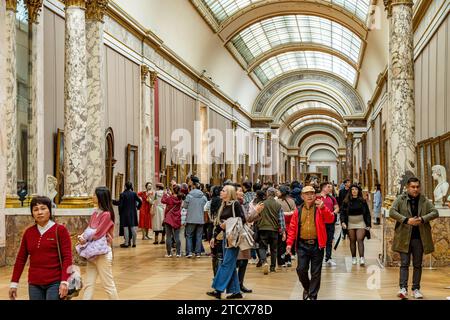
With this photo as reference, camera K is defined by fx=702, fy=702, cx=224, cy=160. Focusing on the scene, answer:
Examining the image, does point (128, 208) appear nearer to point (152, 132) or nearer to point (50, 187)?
point (50, 187)

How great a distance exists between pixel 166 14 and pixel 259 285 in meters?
15.7

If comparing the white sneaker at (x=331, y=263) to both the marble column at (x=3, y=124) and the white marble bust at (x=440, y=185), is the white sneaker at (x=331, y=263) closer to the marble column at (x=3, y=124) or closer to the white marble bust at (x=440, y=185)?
the white marble bust at (x=440, y=185)

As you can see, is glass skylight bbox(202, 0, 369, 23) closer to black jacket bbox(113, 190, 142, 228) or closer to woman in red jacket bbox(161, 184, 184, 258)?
black jacket bbox(113, 190, 142, 228)

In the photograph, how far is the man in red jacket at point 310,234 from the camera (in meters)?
9.05

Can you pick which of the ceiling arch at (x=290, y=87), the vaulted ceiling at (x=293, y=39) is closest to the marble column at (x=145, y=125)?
the vaulted ceiling at (x=293, y=39)

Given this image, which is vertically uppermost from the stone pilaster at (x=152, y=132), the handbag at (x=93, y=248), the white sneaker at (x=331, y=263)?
the stone pilaster at (x=152, y=132)

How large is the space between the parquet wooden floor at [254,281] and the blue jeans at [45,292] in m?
3.78

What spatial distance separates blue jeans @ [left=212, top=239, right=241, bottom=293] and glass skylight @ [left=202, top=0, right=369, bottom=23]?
67.1 ft

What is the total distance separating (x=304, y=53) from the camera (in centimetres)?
4697

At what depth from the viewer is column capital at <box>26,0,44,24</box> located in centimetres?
1463

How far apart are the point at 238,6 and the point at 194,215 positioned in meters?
19.9

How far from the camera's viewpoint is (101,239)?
25.9 feet

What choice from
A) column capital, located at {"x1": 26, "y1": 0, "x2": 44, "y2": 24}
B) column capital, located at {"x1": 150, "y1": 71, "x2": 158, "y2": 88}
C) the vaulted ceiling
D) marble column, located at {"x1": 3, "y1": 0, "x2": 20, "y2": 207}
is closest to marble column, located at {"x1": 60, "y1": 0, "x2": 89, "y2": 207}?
column capital, located at {"x1": 26, "y1": 0, "x2": 44, "y2": 24}

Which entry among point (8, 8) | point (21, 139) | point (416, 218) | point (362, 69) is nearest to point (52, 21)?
point (8, 8)
